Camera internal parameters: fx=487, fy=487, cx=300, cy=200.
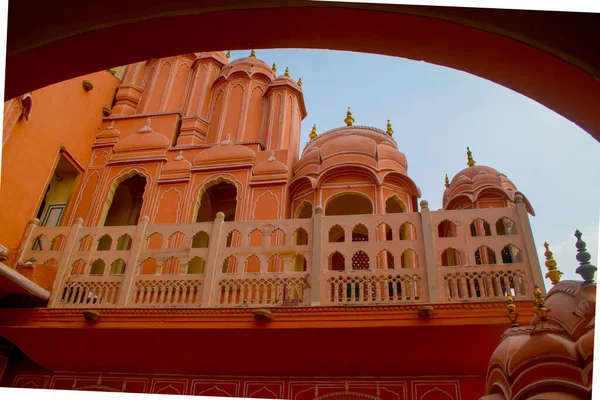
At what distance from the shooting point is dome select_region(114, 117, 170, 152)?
9625 millimetres

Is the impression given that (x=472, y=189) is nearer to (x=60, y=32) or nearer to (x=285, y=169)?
(x=285, y=169)

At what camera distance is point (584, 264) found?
10.1 ft

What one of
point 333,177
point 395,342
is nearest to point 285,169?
point 333,177

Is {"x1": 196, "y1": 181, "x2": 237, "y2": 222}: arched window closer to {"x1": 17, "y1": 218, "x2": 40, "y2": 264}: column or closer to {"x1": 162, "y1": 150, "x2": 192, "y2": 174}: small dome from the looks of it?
{"x1": 162, "y1": 150, "x2": 192, "y2": 174}: small dome

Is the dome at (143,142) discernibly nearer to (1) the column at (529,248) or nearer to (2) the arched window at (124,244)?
(2) the arched window at (124,244)

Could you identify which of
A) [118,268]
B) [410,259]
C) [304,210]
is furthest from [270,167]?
[118,268]

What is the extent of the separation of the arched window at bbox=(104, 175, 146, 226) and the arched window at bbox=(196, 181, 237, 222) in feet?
4.17

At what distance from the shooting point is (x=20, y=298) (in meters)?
6.09

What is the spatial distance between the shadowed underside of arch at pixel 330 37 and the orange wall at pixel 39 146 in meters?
5.89

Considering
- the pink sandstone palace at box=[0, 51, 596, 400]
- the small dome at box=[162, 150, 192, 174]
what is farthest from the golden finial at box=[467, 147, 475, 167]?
the small dome at box=[162, 150, 192, 174]

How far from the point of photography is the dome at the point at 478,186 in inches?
357

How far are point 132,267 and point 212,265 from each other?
107 cm

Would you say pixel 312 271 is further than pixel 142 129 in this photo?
No

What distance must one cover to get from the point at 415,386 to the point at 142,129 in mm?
7194
